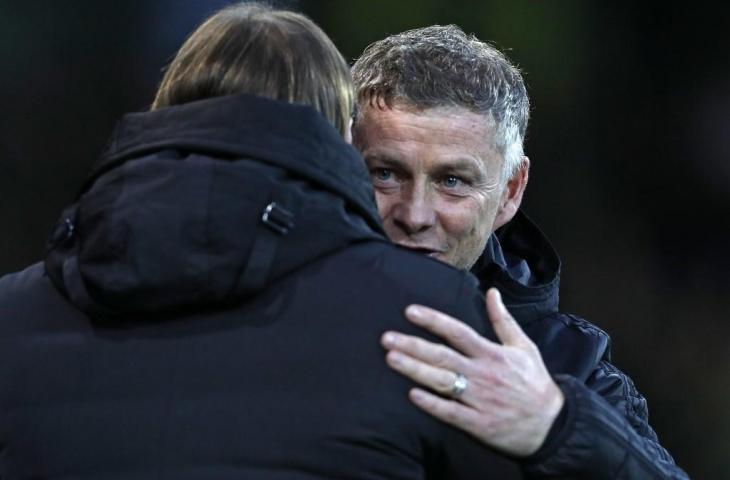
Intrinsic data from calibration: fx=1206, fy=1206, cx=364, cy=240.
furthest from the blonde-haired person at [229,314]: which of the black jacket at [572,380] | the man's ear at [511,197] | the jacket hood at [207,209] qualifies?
the man's ear at [511,197]

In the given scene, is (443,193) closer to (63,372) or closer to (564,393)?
(564,393)

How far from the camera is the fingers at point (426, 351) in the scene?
1.25 metres

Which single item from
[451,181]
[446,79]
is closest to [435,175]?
[451,181]

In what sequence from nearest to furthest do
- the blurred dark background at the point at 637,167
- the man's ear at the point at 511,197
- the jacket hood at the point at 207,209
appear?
the jacket hood at the point at 207,209
the man's ear at the point at 511,197
the blurred dark background at the point at 637,167

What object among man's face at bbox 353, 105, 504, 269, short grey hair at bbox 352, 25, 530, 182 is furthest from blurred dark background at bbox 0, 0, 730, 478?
man's face at bbox 353, 105, 504, 269

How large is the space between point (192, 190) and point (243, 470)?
285mm

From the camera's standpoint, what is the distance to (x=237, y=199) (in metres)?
1.20

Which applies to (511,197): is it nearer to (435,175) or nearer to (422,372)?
(435,175)

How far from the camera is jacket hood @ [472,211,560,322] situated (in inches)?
82.8

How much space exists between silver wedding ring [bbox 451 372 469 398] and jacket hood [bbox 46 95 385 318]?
170 mm

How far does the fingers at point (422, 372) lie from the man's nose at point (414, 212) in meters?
0.86

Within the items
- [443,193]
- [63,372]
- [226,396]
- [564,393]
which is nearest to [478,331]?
[564,393]

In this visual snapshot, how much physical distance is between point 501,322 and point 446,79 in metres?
0.95

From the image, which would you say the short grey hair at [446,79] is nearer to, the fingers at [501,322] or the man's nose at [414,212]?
the man's nose at [414,212]
